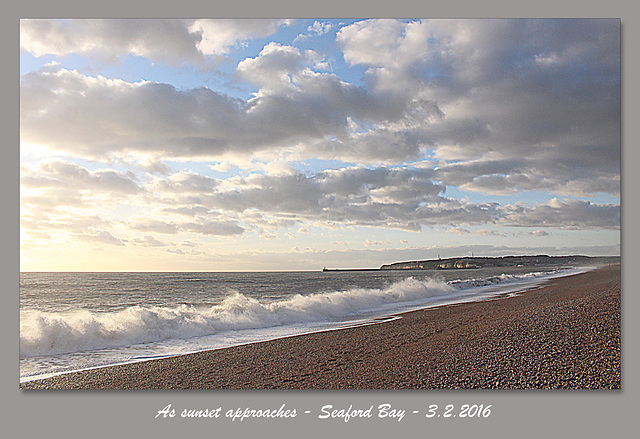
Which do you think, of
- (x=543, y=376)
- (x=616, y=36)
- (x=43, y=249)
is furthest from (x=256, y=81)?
(x=543, y=376)

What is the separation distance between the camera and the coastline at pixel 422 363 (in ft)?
14.9

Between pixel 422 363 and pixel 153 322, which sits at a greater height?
pixel 422 363

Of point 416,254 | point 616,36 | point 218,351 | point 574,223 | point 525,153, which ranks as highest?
point 616,36

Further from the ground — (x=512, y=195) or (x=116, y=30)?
(x=116, y=30)

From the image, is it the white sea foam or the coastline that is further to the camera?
the white sea foam

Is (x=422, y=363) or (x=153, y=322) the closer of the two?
(x=422, y=363)

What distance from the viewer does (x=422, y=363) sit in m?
4.85

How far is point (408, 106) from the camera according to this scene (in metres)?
6.16

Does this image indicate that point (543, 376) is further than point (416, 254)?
No

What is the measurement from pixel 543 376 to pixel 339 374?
7.45 ft

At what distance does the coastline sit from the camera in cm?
453

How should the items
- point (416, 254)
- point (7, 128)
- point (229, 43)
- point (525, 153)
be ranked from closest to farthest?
point (7, 128), point (229, 43), point (525, 153), point (416, 254)

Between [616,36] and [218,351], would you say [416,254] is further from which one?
[616,36]

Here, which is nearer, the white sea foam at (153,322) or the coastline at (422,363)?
the coastline at (422,363)
